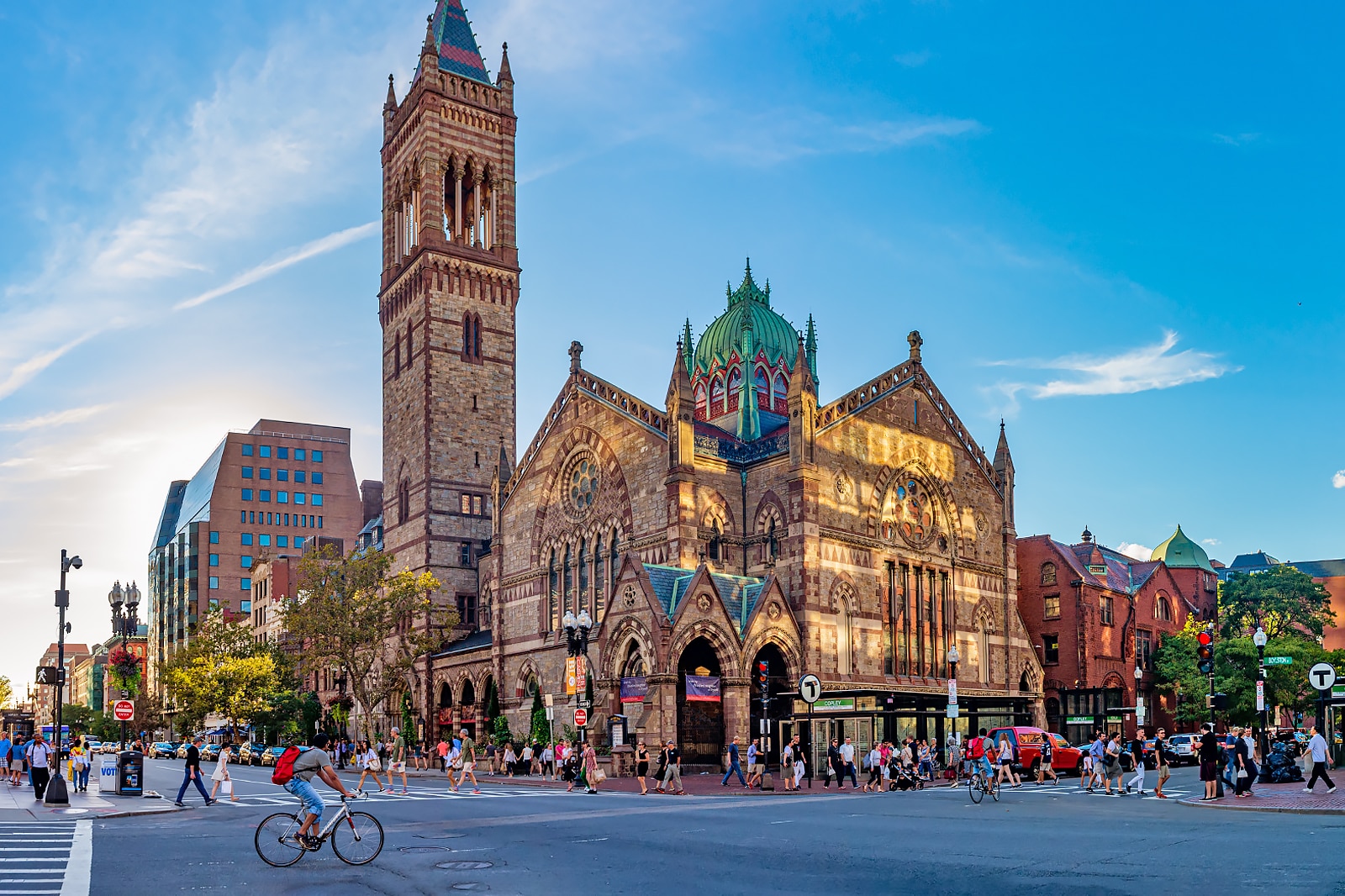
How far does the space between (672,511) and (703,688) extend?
883 centimetres

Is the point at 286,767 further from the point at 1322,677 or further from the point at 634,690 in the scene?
the point at 634,690

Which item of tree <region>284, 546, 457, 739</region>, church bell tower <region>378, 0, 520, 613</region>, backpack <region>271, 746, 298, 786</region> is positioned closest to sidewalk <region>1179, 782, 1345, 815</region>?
backpack <region>271, 746, 298, 786</region>

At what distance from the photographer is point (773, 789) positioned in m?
40.3

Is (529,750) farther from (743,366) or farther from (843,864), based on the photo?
(843,864)

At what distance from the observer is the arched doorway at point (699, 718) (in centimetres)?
5044

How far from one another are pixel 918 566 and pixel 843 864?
42.7 metres

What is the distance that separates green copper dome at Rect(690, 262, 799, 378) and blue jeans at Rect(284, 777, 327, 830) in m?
56.8

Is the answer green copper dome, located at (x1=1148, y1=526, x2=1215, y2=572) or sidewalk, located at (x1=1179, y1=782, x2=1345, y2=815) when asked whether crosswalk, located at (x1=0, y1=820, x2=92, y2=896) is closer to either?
sidewalk, located at (x1=1179, y1=782, x2=1345, y2=815)

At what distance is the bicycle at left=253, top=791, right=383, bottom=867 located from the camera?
58.7 feet

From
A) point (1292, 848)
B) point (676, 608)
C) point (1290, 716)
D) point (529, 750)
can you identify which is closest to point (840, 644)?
point (676, 608)

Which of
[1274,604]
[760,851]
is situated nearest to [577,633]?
[760,851]

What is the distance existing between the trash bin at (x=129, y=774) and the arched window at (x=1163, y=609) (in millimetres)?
61387

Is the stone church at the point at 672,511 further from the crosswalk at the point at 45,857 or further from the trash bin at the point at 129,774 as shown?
the crosswalk at the point at 45,857

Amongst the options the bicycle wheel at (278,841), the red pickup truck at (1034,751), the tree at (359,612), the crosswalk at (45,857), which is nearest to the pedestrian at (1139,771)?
the red pickup truck at (1034,751)
